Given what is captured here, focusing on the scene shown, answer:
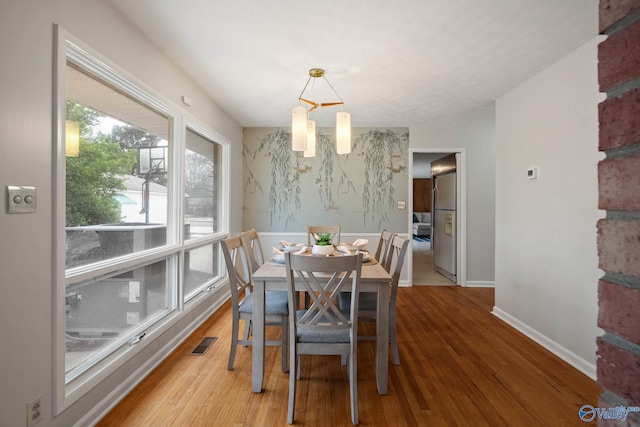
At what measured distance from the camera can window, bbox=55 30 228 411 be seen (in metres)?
1.64

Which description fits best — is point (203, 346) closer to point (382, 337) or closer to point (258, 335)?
point (258, 335)

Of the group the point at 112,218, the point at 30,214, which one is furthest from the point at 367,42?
the point at 30,214

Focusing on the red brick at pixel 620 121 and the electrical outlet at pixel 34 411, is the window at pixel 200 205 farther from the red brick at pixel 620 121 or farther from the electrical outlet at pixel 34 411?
the red brick at pixel 620 121

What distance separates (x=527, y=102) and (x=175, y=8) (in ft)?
9.94

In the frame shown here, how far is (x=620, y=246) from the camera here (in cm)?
43

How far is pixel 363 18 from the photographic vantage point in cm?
201

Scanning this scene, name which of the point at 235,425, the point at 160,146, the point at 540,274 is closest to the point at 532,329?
the point at 540,274

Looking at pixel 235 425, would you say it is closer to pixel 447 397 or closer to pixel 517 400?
pixel 447 397

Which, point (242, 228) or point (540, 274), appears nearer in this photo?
point (540, 274)

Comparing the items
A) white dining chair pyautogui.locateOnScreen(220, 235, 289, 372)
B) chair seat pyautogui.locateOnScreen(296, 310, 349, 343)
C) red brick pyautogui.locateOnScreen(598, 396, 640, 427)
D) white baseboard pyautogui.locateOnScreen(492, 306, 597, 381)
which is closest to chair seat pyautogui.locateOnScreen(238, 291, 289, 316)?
white dining chair pyautogui.locateOnScreen(220, 235, 289, 372)

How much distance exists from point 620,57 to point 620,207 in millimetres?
209

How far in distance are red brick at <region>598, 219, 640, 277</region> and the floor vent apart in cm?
270

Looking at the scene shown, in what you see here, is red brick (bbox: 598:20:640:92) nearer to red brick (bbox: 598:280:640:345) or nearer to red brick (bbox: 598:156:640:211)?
red brick (bbox: 598:156:640:211)

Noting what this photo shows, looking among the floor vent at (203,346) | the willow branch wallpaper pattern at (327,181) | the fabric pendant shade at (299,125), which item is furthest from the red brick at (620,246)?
the willow branch wallpaper pattern at (327,181)
